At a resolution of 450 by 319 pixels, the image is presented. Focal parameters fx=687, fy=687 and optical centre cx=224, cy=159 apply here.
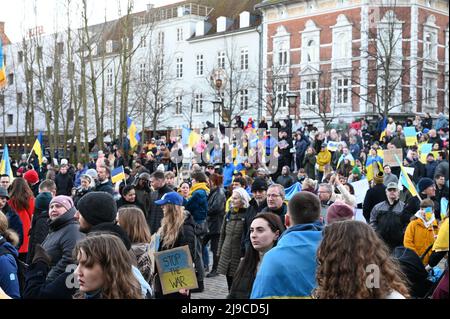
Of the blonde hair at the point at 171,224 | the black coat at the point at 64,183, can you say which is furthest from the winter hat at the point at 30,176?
the blonde hair at the point at 171,224

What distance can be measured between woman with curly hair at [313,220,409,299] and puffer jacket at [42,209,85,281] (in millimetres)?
2477

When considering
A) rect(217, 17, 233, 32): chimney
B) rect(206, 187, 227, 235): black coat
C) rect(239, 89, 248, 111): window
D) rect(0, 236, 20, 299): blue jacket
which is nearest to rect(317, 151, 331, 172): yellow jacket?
rect(206, 187, 227, 235): black coat

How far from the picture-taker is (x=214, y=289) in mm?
10242

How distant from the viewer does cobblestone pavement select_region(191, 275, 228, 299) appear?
9.56m

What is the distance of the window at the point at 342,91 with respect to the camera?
46.4 meters

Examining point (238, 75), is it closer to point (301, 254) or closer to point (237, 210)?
point (237, 210)

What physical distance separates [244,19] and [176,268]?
4924 cm

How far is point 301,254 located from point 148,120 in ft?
166

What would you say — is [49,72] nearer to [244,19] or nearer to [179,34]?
[179,34]

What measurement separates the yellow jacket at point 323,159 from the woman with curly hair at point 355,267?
57.2ft

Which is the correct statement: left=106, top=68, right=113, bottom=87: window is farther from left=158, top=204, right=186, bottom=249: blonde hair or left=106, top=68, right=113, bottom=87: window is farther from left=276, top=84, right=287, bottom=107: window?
left=158, top=204, right=186, bottom=249: blonde hair

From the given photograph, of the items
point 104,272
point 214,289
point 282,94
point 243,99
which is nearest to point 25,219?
point 214,289
